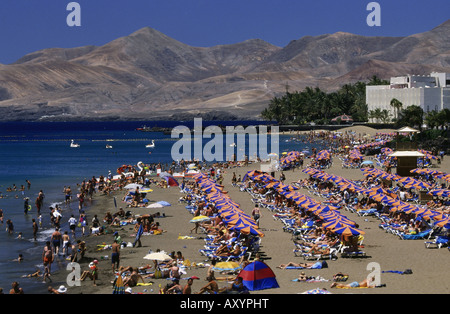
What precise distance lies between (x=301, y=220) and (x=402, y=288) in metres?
10.2

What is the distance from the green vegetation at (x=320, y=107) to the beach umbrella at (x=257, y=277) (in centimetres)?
11372

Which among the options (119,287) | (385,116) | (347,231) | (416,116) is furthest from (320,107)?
(119,287)

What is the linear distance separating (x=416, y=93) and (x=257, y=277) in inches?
3727

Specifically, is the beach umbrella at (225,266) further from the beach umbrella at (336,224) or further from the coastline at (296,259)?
the beach umbrella at (336,224)

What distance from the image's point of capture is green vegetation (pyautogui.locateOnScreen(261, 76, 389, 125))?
137375mm

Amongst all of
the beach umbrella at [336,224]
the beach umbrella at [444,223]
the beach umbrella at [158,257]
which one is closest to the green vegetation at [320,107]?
the beach umbrella at [444,223]

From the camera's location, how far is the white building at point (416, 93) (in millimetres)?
102688

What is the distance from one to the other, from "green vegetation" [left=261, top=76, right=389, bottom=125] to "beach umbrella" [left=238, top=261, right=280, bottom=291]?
114 meters

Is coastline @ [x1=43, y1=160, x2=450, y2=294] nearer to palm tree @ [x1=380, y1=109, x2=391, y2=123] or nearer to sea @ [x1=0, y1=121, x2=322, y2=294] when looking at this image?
sea @ [x1=0, y1=121, x2=322, y2=294]

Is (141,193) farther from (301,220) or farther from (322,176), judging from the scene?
(301,220)

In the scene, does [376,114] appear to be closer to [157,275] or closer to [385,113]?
[385,113]

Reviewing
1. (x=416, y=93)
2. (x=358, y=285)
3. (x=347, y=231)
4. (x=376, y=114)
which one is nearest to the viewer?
(x=358, y=285)

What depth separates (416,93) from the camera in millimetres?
103812
